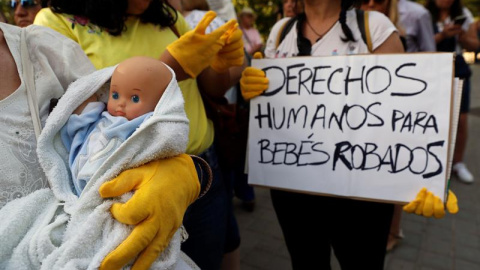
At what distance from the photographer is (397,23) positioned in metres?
2.43

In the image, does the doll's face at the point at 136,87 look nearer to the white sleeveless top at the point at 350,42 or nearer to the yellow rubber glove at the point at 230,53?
the yellow rubber glove at the point at 230,53

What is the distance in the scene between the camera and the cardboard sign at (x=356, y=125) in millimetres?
1384

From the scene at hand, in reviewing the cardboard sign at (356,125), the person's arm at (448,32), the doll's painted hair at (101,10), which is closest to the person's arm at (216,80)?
the cardboard sign at (356,125)

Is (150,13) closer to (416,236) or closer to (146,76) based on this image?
(146,76)

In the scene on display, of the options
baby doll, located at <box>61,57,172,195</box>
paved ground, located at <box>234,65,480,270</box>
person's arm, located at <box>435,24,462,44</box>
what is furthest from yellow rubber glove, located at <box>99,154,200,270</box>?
person's arm, located at <box>435,24,462,44</box>

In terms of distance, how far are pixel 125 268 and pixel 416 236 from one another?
2.80 metres

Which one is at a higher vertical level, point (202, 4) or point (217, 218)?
point (202, 4)

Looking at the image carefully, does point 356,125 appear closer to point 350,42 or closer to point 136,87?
point 350,42

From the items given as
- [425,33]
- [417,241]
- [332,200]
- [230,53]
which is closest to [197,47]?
[230,53]

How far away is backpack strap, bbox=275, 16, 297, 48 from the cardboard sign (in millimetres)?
186

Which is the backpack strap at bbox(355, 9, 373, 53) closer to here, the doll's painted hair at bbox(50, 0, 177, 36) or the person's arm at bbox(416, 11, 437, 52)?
the doll's painted hair at bbox(50, 0, 177, 36)

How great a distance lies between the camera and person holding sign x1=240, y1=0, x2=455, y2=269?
1.51 metres

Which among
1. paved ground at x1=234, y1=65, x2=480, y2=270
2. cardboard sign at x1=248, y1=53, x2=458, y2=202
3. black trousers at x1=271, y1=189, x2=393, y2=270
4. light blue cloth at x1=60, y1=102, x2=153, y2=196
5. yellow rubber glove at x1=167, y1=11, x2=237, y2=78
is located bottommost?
paved ground at x1=234, y1=65, x2=480, y2=270

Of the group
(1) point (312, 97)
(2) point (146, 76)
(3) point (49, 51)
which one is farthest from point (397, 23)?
(3) point (49, 51)
